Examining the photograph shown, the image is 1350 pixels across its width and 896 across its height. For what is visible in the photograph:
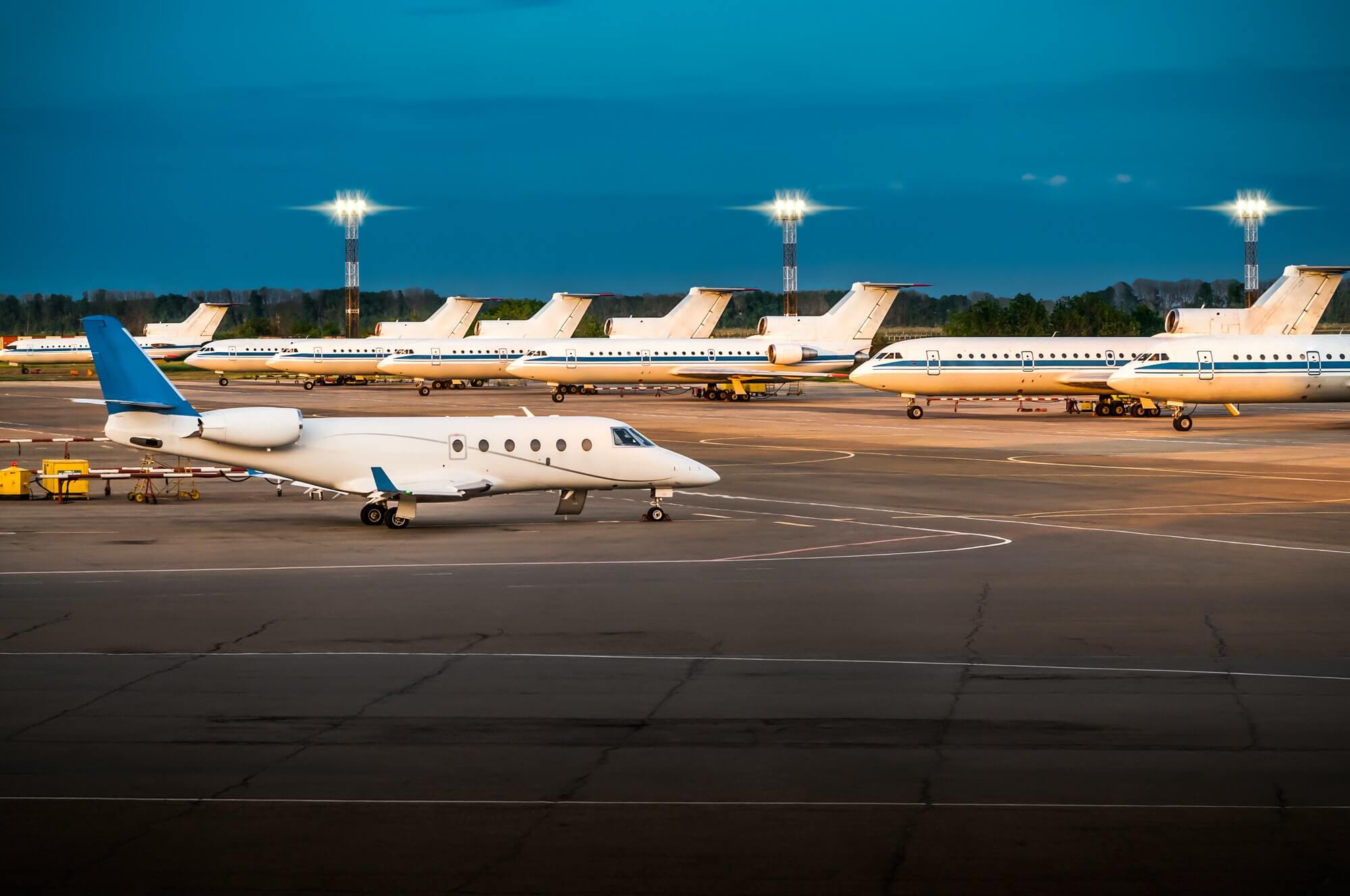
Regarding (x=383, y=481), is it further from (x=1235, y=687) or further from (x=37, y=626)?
(x=1235, y=687)

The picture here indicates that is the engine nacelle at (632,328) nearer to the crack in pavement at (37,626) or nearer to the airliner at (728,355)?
the airliner at (728,355)

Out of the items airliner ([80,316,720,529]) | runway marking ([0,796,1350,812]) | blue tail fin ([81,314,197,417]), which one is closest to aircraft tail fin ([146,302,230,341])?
blue tail fin ([81,314,197,417])

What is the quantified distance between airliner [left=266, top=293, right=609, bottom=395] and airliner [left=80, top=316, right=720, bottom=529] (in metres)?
65.9

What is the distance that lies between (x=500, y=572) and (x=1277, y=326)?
209ft

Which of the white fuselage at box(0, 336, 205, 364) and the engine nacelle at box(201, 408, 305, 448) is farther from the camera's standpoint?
the white fuselage at box(0, 336, 205, 364)

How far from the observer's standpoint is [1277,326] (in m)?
78.7

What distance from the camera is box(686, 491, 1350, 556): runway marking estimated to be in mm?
27656

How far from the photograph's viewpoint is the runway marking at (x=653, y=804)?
38.3 feet

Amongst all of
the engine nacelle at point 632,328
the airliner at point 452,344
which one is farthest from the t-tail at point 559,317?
the engine nacelle at point 632,328

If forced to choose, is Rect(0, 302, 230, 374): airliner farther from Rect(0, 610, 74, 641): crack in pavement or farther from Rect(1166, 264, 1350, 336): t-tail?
Rect(0, 610, 74, 641): crack in pavement

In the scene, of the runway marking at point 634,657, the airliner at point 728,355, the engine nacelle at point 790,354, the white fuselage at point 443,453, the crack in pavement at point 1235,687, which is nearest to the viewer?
the crack in pavement at point 1235,687

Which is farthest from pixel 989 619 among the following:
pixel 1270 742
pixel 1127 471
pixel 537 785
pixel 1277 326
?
pixel 1277 326

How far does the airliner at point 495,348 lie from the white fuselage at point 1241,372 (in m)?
40.9

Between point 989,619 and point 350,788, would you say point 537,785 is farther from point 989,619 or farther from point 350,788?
point 989,619
